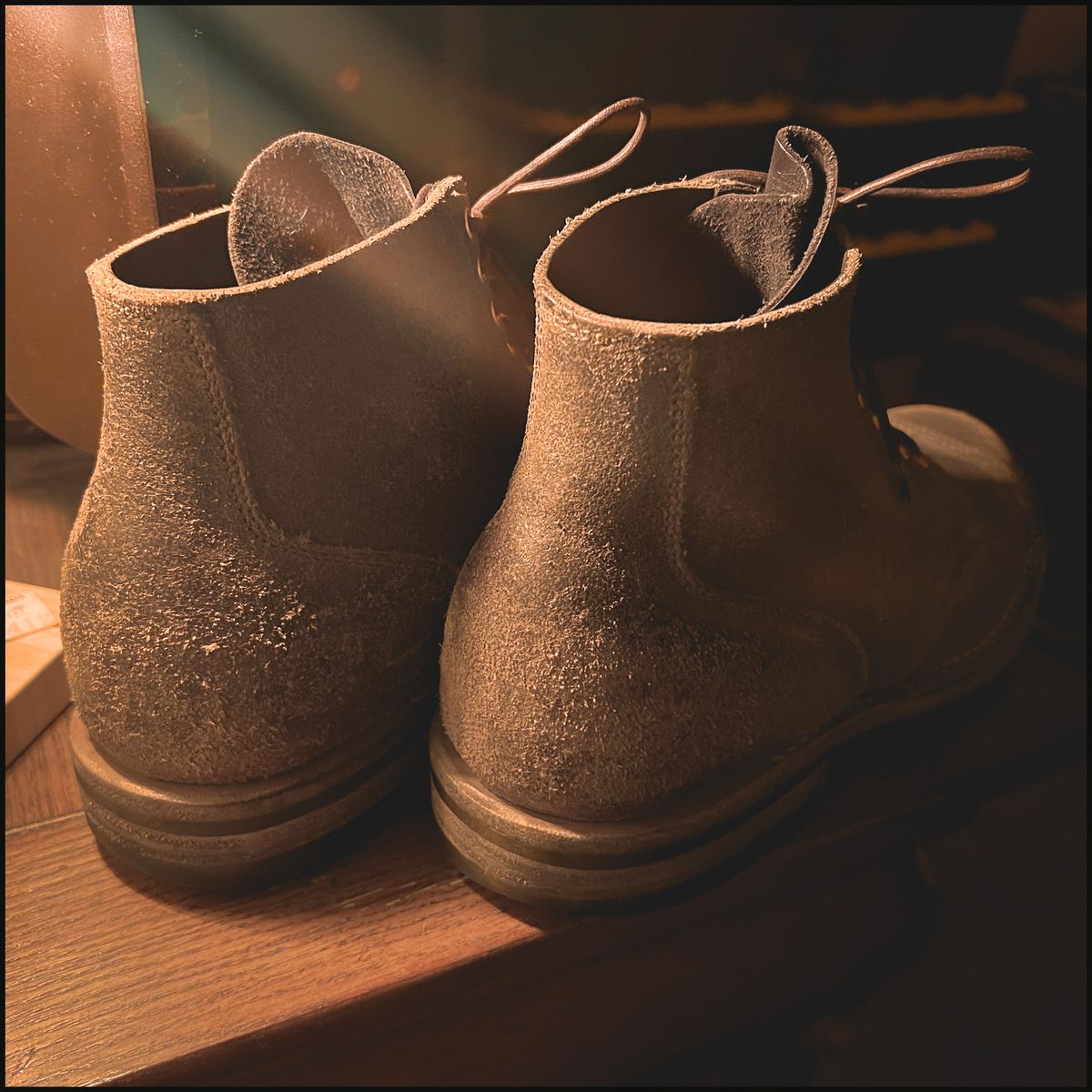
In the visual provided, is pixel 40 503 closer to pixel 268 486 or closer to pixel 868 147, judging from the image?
pixel 268 486

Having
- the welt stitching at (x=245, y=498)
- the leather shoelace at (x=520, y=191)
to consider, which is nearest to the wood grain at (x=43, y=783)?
the welt stitching at (x=245, y=498)

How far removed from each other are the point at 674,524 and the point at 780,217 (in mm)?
146

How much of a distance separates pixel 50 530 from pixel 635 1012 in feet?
1.99

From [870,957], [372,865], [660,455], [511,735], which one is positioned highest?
[660,455]

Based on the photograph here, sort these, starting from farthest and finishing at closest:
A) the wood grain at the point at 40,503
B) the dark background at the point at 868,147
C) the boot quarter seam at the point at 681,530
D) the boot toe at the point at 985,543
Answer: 1. the wood grain at the point at 40,503
2. the dark background at the point at 868,147
3. the boot toe at the point at 985,543
4. the boot quarter seam at the point at 681,530

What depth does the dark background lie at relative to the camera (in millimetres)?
703

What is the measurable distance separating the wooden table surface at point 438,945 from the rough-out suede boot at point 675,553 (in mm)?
49

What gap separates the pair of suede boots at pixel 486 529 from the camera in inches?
17.1

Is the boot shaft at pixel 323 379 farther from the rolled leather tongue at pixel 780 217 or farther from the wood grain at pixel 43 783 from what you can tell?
the wood grain at pixel 43 783

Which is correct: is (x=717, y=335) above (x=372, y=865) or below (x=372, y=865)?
above

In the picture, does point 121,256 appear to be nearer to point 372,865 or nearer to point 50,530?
point 372,865

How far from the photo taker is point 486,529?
50 cm

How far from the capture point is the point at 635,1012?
636 mm

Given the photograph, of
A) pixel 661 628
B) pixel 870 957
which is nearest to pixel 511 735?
pixel 661 628
